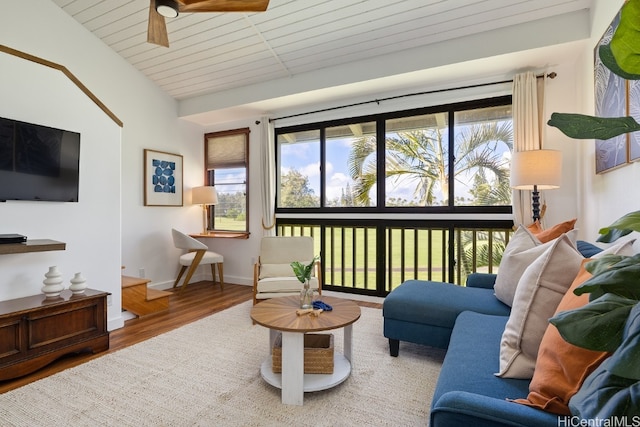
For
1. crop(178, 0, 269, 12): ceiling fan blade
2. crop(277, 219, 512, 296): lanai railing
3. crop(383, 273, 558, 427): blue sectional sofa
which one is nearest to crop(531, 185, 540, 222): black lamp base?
crop(277, 219, 512, 296): lanai railing

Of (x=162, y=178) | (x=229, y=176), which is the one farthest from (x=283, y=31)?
(x=162, y=178)

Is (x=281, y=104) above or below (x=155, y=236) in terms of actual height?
above


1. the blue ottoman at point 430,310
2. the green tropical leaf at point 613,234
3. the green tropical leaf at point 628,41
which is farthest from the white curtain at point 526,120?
the green tropical leaf at point 628,41

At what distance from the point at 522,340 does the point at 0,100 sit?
3545 millimetres

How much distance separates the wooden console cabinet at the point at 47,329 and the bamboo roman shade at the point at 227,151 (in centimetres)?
283

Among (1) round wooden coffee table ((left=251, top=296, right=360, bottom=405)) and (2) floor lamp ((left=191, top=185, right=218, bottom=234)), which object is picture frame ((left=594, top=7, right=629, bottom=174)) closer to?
(1) round wooden coffee table ((left=251, top=296, right=360, bottom=405))

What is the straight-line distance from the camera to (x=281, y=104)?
432cm

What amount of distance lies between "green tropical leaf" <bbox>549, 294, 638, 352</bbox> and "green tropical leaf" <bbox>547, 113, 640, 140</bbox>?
0.36 m

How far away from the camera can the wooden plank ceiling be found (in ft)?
9.30

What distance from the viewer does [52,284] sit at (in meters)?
2.43

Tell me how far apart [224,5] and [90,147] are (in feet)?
5.94

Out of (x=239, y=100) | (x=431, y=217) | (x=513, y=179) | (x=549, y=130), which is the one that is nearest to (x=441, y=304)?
(x=513, y=179)

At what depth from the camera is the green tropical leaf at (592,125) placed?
71 centimetres

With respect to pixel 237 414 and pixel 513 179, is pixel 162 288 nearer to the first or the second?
pixel 237 414
